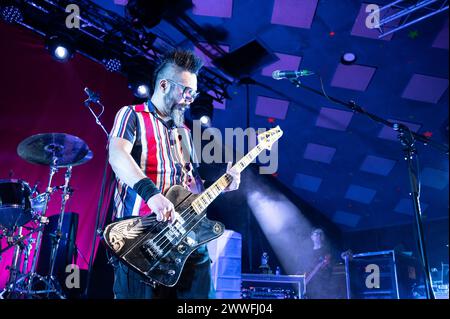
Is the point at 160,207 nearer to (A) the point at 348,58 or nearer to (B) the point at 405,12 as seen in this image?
(B) the point at 405,12

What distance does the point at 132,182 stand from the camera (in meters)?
1.90

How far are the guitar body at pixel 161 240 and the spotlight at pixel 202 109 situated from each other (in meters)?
4.75

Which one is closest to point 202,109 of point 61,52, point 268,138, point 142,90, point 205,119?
point 205,119

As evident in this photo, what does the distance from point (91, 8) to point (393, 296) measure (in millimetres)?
6139

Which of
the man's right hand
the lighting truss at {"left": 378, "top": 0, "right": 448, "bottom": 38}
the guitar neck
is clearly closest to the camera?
the man's right hand

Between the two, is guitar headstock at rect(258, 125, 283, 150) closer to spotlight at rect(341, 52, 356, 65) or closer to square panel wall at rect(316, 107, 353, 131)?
spotlight at rect(341, 52, 356, 65)

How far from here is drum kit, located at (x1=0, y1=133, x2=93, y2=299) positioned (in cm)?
404

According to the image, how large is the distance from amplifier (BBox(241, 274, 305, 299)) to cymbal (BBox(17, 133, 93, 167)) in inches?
120

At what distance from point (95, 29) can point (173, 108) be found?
14.0ft

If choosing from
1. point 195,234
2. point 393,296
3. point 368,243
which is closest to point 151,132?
point 195,234

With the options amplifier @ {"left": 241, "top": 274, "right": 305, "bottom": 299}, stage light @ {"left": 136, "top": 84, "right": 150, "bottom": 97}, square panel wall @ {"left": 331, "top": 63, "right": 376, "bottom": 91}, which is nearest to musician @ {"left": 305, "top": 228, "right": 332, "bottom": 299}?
amplifier @ {"left": 241, "top": 274, "right": 305, "bottom": 299}

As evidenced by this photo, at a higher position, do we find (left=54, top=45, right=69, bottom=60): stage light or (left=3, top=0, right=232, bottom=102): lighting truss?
(left=3, top=0, right=232, bottom=102): lighting truss

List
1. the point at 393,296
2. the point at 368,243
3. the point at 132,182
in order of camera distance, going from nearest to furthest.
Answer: the point at 132,182, the point at 393,296, the point at 368,243
